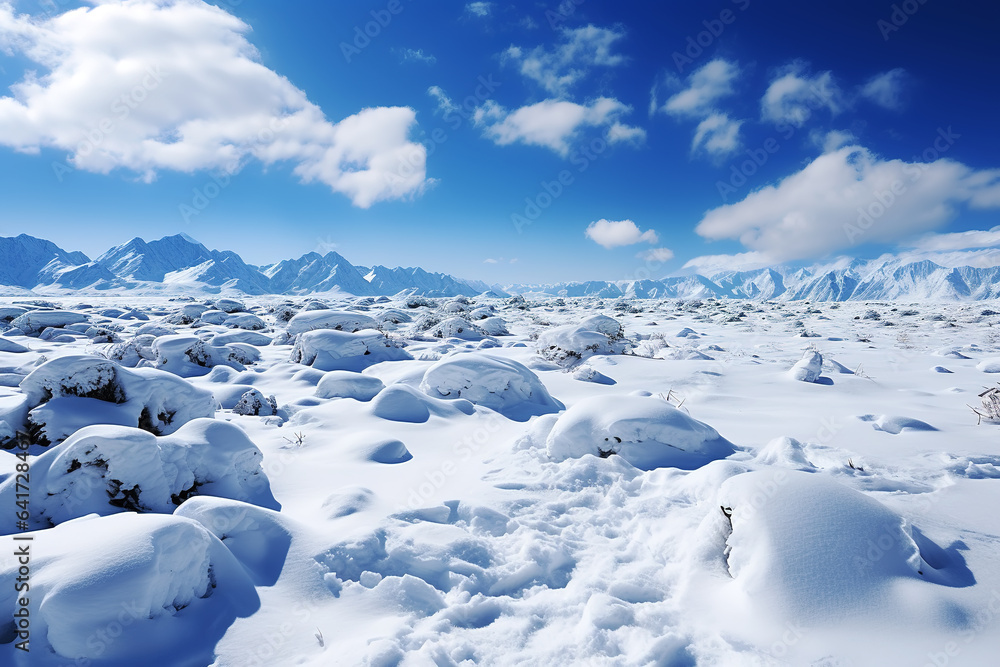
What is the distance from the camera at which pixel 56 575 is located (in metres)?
1.69

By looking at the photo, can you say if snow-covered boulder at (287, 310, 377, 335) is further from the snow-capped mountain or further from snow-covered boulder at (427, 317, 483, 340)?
the snow-capped mountain

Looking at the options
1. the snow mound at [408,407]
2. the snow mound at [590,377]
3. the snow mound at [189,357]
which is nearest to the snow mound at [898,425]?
the snow mound at [590,377]

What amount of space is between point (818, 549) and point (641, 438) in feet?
5.20

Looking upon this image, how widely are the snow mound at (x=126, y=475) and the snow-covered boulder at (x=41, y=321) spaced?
44.6 feet

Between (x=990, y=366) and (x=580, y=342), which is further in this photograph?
(x=580, y=342)

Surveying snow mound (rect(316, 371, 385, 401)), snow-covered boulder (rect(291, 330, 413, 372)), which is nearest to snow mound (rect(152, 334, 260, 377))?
snow-covered boulder (rect(291, 330, 413, 372))

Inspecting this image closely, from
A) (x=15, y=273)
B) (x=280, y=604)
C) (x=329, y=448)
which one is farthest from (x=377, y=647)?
(x=15, y=273)

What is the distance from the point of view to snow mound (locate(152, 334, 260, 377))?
23.7ft

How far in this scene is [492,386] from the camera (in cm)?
555

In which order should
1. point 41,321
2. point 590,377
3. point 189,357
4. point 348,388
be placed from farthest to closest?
1. point 41,321
2. point 189,357
3. point 590,377
4. point 348,388

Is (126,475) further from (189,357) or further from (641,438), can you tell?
(189,357)

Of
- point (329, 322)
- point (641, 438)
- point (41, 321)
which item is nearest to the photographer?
point (641, 438)

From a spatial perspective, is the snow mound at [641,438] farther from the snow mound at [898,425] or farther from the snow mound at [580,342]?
the snow mound at [580,342]

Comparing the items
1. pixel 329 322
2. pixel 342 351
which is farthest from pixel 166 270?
pixel 342 351
